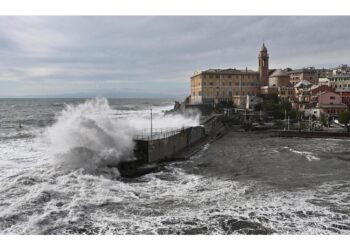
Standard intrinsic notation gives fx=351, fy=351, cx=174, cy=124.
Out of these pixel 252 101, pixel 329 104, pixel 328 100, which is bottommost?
pixel 329 104

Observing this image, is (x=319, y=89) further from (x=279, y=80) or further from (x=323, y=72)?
(x=323, y=72)

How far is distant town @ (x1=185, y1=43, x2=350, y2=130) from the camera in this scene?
44219 millimetres

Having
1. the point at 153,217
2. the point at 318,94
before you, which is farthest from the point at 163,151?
the point at 318,94

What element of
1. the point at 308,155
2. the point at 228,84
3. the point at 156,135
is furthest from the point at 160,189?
the point at 228,84

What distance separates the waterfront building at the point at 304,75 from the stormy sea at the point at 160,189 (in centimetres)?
4215

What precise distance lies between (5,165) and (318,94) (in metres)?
39.2

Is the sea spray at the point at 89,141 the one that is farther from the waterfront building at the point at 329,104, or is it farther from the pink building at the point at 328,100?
the pink building at the point at 328,100

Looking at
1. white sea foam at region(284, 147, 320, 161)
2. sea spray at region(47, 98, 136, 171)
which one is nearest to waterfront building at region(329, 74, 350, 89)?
white sea foam at region(284, 147, 320, 161)

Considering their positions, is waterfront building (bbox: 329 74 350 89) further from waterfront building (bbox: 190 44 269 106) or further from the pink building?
waterfront building (bbox: 190 44 269 106)

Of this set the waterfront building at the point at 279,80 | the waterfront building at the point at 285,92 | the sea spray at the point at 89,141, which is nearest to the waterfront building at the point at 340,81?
the waterfront building at the point at 285,92

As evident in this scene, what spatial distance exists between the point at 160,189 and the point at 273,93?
4580cm

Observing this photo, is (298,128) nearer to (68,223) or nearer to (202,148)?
(202,148)

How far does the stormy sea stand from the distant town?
21.2 meters

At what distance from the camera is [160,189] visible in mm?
14469
